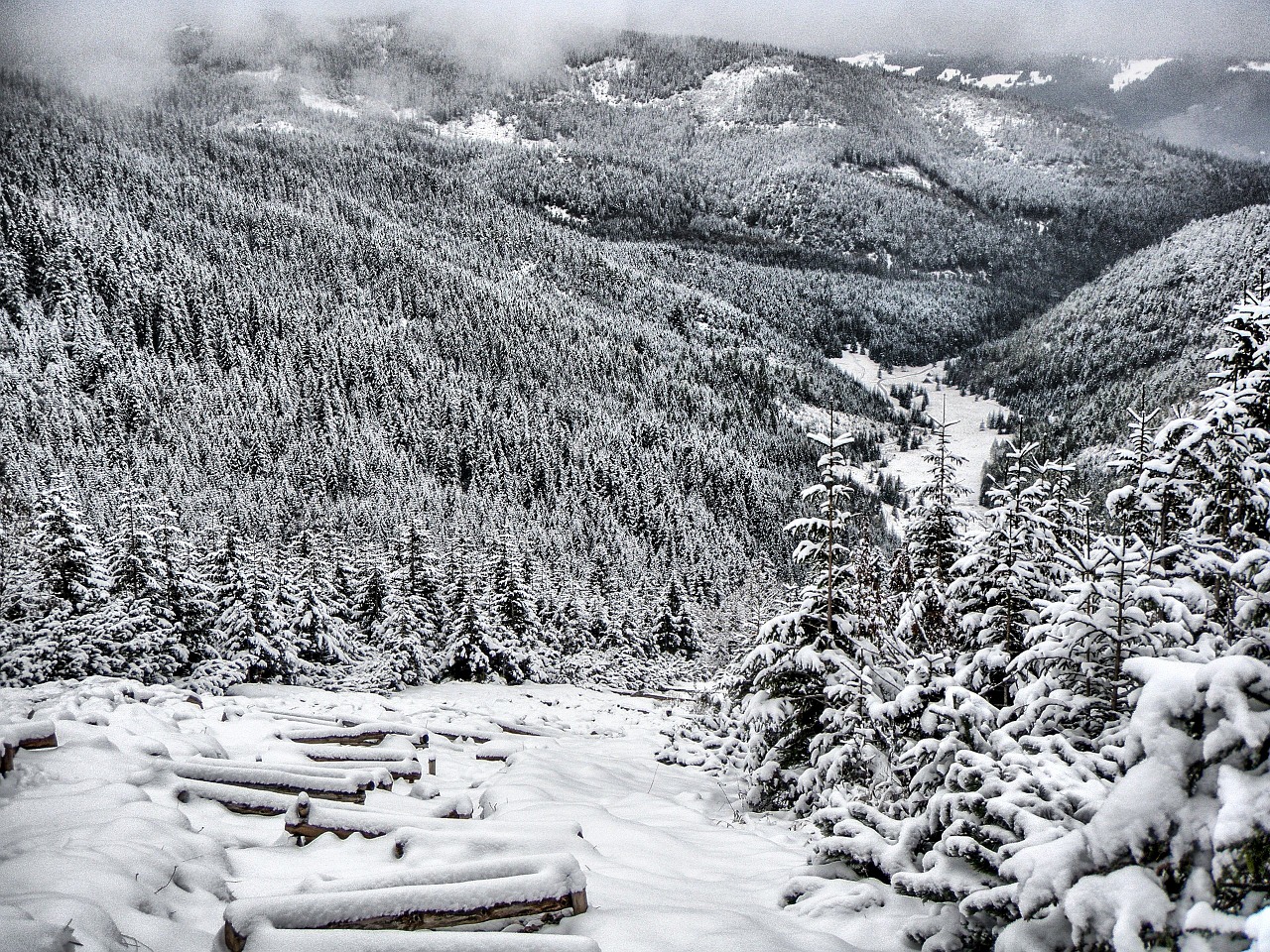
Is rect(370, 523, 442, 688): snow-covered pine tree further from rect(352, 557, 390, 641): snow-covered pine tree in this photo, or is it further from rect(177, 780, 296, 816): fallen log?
rect(177, 780, 296, 816): fallen log

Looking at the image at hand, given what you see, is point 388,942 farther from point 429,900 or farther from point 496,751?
point 496,751

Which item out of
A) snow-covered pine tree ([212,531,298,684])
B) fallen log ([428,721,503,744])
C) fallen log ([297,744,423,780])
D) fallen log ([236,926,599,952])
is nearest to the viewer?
fallen log ([236,926,599,952])

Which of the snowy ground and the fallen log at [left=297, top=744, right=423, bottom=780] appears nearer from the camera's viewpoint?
the snowy ground

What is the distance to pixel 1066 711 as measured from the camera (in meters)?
4.51

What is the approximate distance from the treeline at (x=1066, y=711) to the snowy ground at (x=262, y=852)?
0.69 metres

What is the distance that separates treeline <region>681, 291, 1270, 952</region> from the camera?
2266 millimetres

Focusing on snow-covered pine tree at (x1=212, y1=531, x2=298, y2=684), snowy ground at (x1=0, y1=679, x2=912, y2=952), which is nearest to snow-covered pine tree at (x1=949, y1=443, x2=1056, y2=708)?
snowy ground at (x1=0, y1=679, x2=912, y2=952)

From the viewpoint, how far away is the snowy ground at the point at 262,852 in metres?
3.17

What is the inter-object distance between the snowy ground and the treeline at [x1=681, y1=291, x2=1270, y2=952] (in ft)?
2.28

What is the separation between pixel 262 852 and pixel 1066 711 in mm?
5620

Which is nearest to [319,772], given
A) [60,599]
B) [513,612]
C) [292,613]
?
[60,599]

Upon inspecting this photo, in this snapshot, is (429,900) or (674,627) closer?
(429,900)

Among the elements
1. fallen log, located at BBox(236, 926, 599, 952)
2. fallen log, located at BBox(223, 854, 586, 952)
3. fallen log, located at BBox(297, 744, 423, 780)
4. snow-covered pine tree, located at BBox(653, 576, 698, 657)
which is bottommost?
snow-covered pine tree, located at BBox(653, 576, 698, 657)

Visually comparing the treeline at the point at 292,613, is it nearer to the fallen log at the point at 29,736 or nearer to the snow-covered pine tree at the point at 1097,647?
the fallen log at the point at 29,736
